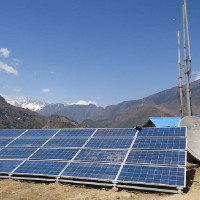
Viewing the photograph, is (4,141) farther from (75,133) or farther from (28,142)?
(75,133)

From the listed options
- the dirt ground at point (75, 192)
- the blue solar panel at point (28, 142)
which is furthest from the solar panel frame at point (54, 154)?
the dirt ground at point (75, 192)

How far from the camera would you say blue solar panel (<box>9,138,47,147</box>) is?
21002mm

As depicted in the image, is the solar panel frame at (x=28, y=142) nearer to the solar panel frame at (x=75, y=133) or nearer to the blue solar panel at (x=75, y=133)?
the solar panel frame at (x=75, y=133)

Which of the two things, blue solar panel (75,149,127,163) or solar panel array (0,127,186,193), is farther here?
blue solar panel (75,149,127,163)

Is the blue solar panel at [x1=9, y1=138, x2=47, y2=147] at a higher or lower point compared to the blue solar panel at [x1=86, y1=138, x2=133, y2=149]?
lower

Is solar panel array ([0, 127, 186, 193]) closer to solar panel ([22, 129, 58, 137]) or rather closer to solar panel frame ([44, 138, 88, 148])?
solar panel frame ([44, 138, 88, 148])

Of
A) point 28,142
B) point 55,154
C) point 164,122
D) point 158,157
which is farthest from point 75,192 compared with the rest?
point 164,122

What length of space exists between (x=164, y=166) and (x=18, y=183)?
1045cm

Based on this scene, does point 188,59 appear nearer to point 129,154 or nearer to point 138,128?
point 138,128

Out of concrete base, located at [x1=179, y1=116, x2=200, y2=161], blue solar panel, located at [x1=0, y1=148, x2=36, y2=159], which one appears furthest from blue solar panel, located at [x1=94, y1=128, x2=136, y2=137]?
blue solar panel, located at [x1=0, y1=148, x2=36, y2=159]

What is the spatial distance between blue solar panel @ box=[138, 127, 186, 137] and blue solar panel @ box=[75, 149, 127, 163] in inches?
114

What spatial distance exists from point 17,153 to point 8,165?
1673 millimetres

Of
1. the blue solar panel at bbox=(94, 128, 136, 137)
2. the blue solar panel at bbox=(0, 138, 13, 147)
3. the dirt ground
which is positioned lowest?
the dirt ground

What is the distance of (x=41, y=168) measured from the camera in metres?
17.0
